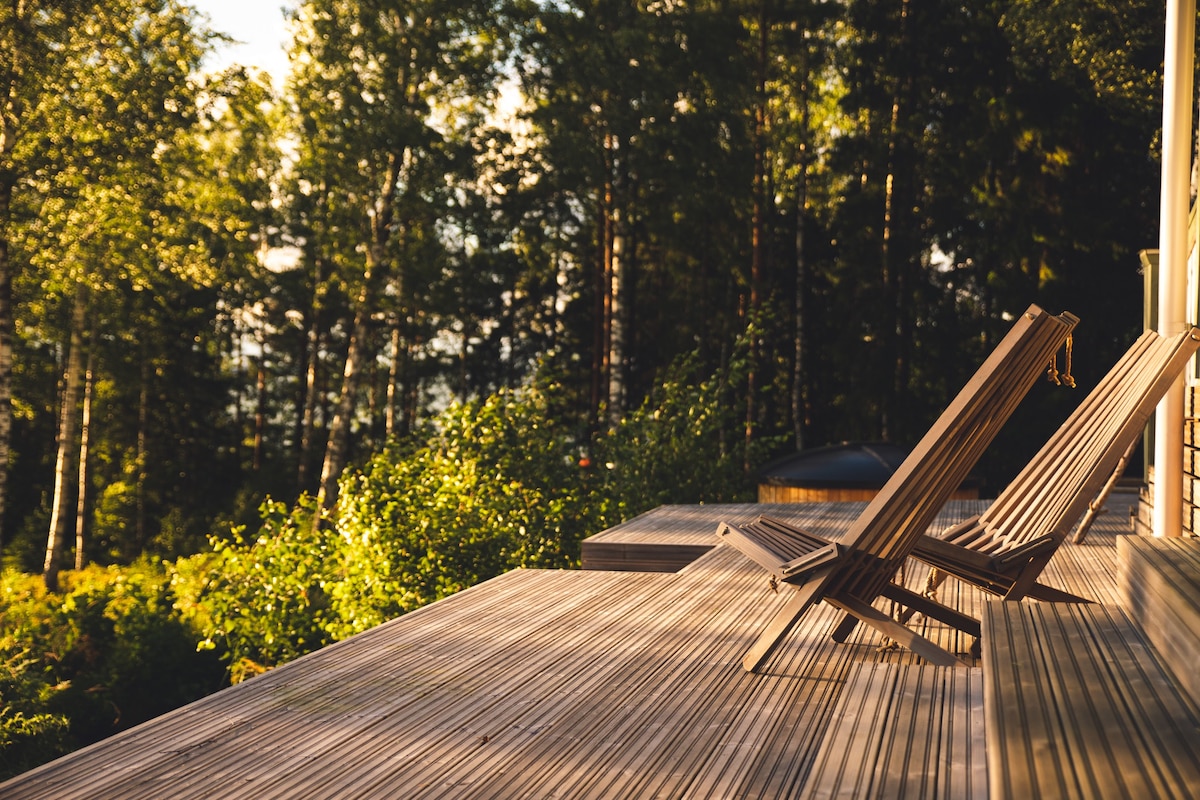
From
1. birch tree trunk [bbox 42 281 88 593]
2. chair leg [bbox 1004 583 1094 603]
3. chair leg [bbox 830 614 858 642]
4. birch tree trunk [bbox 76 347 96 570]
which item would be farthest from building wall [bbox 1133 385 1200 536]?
Answer: birch tree trunk [bbox 76 347 96 570]

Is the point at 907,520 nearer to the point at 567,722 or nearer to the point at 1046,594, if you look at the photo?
the point at 1046,594

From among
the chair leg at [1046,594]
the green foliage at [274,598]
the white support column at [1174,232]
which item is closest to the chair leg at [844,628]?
the chair leg at [1046,594]

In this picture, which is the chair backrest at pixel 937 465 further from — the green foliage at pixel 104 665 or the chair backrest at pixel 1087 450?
the green foliage at pixel 104 665

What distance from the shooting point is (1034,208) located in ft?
51.3

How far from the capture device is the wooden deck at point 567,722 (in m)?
2.17

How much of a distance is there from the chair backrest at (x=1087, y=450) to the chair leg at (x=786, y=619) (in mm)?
662

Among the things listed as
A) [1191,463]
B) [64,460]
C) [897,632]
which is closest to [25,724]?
[897,632]

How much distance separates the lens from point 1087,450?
3348 mm

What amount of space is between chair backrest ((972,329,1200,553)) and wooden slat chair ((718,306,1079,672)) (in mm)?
296

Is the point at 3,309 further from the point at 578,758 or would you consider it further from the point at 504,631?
the point at 578,758

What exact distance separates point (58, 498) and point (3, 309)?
16.4 feet

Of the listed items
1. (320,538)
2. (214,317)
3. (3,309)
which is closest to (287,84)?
(3,309)

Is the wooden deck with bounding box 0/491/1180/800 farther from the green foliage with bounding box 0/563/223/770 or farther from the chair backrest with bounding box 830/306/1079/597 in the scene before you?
the green foliage with bounding box 0/563/223/770

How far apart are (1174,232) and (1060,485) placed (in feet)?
4.10
